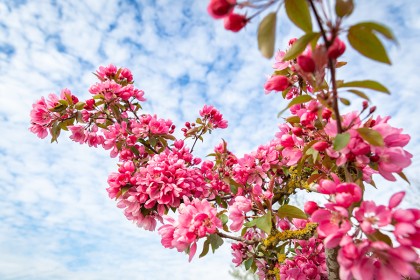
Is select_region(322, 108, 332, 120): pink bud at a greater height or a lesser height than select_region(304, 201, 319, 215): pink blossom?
greater

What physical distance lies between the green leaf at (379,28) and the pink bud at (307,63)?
0.54 ft

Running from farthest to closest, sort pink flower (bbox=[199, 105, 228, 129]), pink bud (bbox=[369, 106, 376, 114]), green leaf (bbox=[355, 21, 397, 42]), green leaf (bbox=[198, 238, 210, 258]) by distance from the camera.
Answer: pink flower (bbox=[199, 105, 228, 129]), green leaf (bbox=[198, 238, 210, 258]), pink bud (bbox=[369, 106, 376, 114]), green leaf (bbox=[355, 21, 397, 42])

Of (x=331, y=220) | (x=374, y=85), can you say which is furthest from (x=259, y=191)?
(x=374, y=85)

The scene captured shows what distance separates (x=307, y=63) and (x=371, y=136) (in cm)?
34

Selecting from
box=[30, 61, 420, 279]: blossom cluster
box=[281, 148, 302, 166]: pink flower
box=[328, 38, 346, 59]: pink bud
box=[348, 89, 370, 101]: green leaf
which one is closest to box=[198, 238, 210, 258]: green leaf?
box=[30, 61, 420, 279]: blossom cluster

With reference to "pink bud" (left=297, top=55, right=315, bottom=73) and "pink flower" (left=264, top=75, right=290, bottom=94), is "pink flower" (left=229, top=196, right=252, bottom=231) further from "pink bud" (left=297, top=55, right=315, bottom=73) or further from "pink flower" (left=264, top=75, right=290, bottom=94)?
"pink bud" (left=297, top=55, right=315, bottom=73)

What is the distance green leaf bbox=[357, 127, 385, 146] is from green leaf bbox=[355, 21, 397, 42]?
323 mm

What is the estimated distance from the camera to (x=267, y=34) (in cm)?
105

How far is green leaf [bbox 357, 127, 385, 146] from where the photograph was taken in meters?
1.14

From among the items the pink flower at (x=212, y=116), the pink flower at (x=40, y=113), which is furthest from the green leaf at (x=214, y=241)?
the pink flower at (x=40, y=113)

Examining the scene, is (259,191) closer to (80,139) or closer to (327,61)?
(327,61)

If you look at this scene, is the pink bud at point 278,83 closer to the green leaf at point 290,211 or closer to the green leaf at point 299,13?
the green leaf at point 299,13

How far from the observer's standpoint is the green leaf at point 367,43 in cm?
99

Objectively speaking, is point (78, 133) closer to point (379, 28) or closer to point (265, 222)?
point (265, 222)
